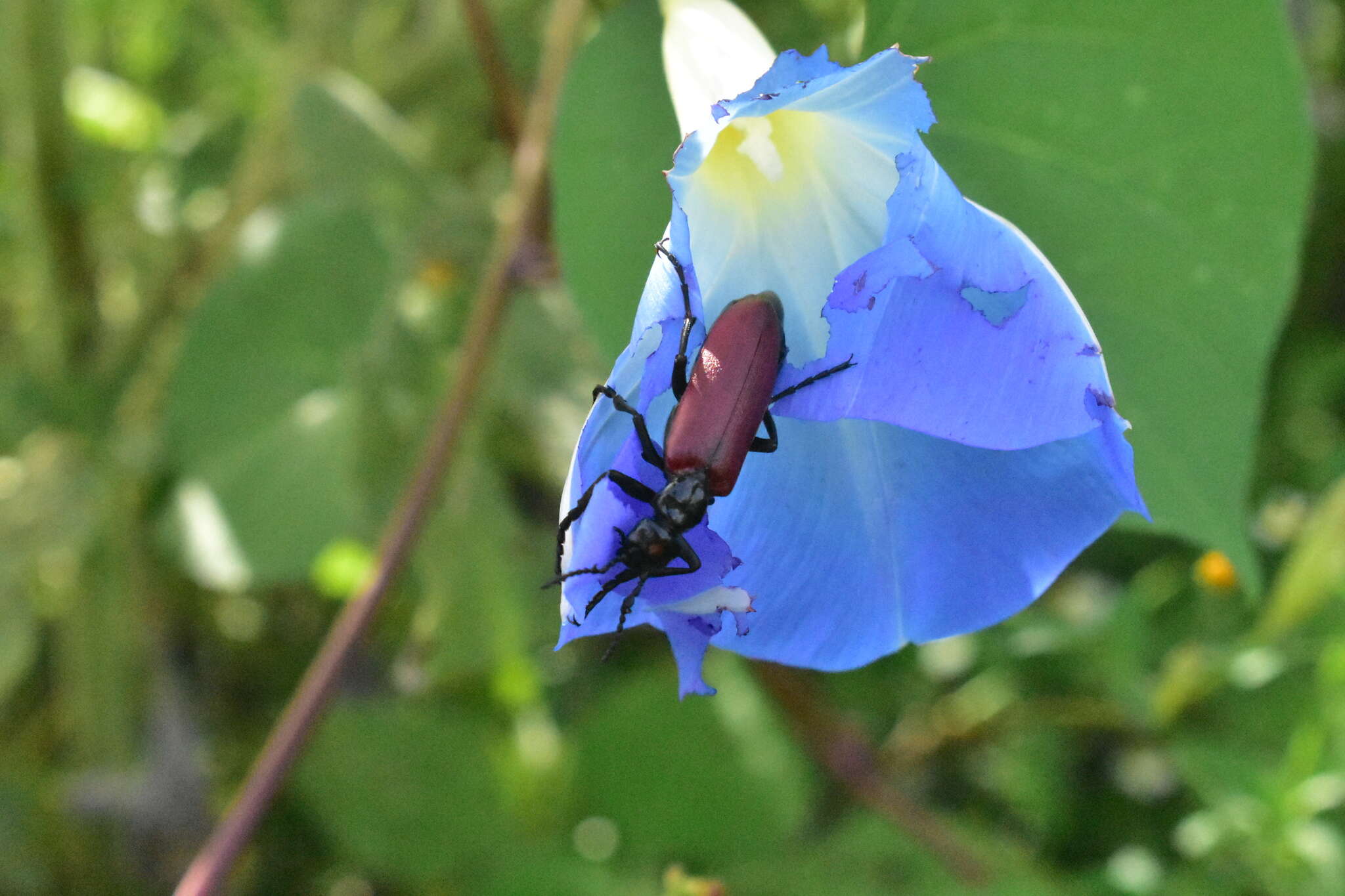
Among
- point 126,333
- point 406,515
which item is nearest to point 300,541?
point 406,515

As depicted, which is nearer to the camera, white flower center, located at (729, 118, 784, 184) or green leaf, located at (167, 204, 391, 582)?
white flower center, located at (729, 118, 784, 184)

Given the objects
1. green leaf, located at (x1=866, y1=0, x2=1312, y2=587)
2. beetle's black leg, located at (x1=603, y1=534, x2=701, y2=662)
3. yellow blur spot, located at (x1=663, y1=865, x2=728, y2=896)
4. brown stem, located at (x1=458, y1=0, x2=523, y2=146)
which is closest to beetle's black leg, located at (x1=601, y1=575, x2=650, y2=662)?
beetle's black leg, located at (x1=603, y1=534, x2=701, y2=662)

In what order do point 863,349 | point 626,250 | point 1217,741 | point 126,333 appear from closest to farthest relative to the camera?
point 863,349, point 626,250, point 1217,741, point 126,333

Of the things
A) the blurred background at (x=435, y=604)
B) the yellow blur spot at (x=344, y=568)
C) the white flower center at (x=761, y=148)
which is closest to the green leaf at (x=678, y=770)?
the blurred background at (x=435, y=604)

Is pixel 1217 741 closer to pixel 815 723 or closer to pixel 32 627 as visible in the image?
pixel 815 723

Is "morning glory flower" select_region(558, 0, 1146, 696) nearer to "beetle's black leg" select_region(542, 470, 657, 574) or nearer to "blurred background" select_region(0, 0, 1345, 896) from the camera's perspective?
"beetle's black leg" select_region(542, 470, 657, 574)

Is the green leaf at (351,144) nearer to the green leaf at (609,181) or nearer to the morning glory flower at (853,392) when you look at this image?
the green leaf at (609,181)

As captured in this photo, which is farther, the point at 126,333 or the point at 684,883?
the point at 126,333
